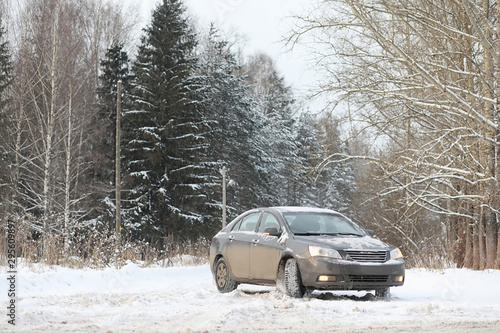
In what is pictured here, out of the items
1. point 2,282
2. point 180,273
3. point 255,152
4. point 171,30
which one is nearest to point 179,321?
point 2,282

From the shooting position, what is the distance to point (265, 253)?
11.3 metres

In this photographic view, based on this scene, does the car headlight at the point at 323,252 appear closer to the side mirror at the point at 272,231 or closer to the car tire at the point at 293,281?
the car tire at the point at 293,281

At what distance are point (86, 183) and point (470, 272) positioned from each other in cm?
2784

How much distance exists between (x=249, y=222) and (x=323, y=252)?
242 centimetres

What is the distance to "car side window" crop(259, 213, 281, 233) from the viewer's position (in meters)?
11.6

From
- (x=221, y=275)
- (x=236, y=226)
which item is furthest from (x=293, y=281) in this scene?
(x=236, y=226)

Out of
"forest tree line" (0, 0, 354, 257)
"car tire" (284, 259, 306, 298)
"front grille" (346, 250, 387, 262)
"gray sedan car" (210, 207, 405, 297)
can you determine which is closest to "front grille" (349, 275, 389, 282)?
"gray sedan car" (210, 207, 405, 297)

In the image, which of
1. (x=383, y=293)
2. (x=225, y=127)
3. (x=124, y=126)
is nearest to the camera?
(x=383, y=293)

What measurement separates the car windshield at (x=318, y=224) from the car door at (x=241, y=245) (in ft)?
2.79

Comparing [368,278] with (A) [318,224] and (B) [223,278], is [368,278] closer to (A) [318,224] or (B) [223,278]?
(A) [318,224]

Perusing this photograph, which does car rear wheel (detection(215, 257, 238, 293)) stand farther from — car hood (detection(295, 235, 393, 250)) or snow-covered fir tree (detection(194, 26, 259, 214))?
snow-covered fir tree (detection(194, 26, 259, 214))

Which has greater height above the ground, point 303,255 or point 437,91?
point 437,91

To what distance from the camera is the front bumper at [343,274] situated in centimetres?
1012

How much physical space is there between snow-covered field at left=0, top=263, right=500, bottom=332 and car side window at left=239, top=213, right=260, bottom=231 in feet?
3.75
